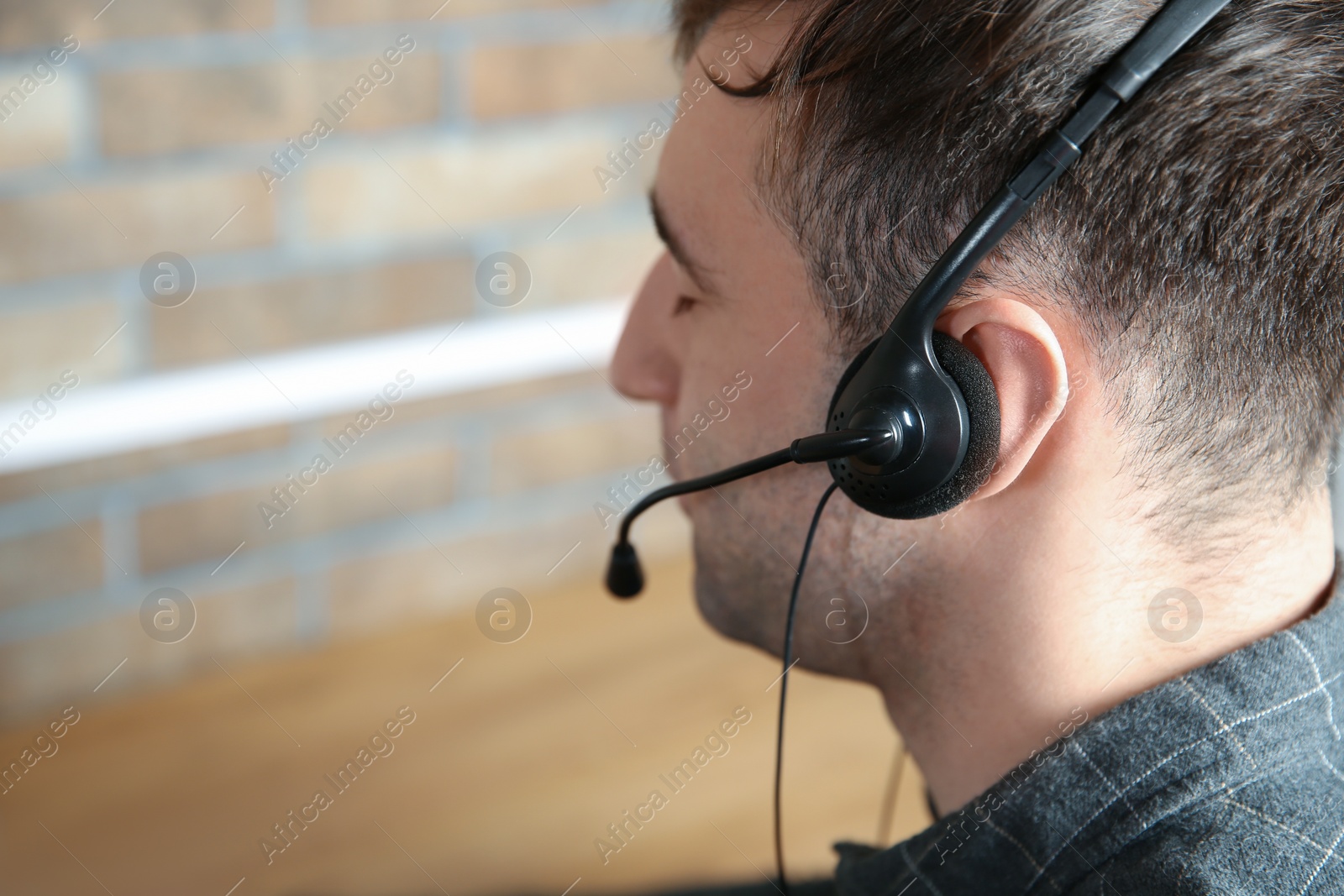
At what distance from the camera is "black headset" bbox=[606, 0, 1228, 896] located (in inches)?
20.8

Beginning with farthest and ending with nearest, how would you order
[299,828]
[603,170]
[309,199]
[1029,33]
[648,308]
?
[603,170] → [309,199] → [299,828] → [648,308] → [1029,33]

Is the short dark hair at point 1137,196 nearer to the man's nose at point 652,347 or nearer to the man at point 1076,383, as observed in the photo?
the man at point 1076,383

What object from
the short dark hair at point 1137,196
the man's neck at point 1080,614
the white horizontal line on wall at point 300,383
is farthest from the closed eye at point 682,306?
the white horizontal line on wall at point 300,383

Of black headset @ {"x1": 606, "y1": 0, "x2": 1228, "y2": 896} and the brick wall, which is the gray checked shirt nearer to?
black headset @ {"x1": 606, "y1": 0, "x2": 1228, "y2": 896}

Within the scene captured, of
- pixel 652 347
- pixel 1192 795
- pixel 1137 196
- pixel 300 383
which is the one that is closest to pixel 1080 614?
pixel 1192 795

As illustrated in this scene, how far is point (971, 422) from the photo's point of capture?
23.3 inches

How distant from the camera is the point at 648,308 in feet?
Result: 2.63

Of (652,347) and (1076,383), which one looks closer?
(1076,383)

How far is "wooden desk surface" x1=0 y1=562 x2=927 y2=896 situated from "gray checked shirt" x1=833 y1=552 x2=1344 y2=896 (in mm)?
444

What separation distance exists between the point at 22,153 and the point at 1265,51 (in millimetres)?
978

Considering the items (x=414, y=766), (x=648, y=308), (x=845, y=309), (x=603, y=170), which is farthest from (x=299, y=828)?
(x=603, y=170)

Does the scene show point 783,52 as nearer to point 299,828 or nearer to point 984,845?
point 984,845

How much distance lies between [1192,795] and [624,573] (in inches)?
16.0

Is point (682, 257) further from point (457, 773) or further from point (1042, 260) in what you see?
point (457, 773)
